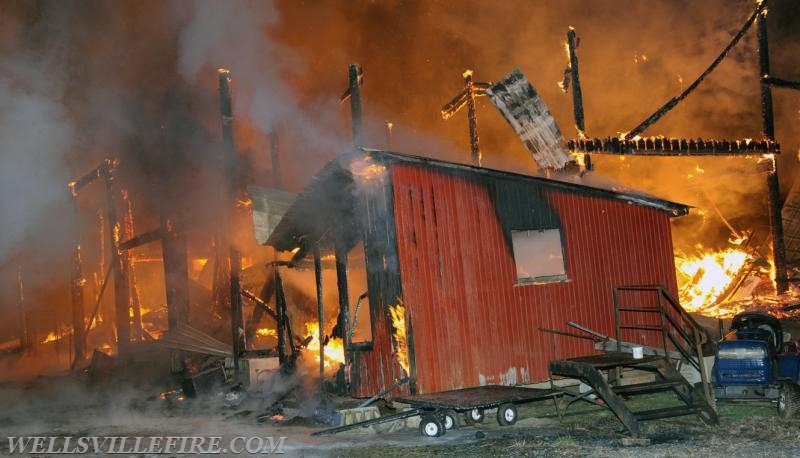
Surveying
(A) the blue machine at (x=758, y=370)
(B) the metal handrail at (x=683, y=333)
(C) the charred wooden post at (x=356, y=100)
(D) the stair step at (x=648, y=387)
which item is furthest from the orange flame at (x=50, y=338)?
(A) the blue machine at (x=758, y=370)

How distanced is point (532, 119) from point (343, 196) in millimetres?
7095

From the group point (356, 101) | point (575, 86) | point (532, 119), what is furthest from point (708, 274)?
point (356, 101)

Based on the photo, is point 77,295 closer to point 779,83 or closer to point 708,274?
point 708,274

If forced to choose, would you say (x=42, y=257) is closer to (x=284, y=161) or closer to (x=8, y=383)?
(x=8, y=383)

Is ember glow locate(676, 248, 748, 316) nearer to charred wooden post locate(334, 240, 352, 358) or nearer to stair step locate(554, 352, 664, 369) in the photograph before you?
stair step locate(554, 352, 664, 369)

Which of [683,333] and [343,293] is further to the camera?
[343,293]

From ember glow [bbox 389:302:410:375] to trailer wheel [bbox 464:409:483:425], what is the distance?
4.68 ft

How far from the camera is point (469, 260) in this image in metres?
12.2

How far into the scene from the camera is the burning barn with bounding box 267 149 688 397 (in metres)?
11.7

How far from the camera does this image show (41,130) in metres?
21.9

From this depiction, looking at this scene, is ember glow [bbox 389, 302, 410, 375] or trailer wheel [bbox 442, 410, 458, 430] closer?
trailer wheel [bbox 442, 410, 458, 430]

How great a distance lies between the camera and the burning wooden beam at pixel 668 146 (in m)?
16.6

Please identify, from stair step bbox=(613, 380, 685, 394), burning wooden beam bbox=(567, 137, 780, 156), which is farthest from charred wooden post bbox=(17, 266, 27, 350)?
stair step bbox=(613, 380, 685, 394)

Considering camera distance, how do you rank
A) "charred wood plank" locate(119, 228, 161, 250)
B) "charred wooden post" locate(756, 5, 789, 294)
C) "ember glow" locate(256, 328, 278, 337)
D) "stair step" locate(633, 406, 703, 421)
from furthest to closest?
"ember glow" locate(256, 328, 278, 337)
"charred wood plank" locate(119, 228, 161, 250)
"charred wooden post" locate(756, 5, 789, 294)
"stair step" locate(633, 406, 703, 421)
